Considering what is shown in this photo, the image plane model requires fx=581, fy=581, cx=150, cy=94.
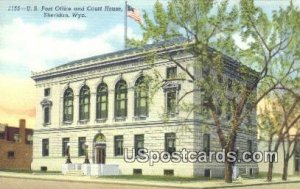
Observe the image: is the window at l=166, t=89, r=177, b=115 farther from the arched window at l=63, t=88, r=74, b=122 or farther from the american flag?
the arched window at l=63, t=88, r=74, b=122

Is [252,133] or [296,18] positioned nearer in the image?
[296,18]

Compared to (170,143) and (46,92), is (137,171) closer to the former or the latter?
(170,143)

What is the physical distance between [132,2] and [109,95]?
14.3 m

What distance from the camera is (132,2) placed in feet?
57.1

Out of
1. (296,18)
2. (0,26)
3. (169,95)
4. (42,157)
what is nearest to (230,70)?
(296,18)

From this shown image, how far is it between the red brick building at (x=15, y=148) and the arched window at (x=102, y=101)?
9.33 m

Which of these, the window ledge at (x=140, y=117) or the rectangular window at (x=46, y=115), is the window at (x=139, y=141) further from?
the rectangular window at (x=46, y=115)

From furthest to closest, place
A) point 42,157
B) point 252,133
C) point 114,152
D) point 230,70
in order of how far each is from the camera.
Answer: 1. point 42,157
2. point 114,152
3. point 252,133
4. point 230,70

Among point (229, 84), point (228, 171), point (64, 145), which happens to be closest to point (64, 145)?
point (64, 145)

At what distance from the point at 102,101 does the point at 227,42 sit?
1236 cm

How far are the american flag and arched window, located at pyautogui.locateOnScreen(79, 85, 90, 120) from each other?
12.2 m

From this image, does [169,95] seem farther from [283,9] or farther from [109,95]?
[283,9]

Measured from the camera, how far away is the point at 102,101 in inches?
1243

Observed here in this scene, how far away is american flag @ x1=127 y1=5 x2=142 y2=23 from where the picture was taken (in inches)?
732
